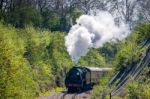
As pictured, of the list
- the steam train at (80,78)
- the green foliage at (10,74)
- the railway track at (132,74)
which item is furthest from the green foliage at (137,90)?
the steam train at (80,78)

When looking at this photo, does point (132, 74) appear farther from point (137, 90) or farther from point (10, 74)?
point (10, 74)

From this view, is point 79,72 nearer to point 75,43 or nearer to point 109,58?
point 75,43

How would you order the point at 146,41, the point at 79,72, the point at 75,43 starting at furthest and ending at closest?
the point at 75,43 < the point at 79,72 < the point at 146,41

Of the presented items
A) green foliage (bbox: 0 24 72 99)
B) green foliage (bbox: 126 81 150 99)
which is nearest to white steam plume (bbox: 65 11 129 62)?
green foliage (bbox: 0 24 72 99)

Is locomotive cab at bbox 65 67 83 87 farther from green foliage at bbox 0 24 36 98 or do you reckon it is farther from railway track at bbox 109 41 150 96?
green foliage at bbox 0 24 36 98

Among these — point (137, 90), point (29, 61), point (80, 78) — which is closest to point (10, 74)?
point (137, 90)

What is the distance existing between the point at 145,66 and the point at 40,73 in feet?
66.5

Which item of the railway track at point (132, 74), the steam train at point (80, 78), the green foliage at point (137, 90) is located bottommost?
the steam train at point (80, 78)

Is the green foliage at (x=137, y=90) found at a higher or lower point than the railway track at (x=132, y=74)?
higher

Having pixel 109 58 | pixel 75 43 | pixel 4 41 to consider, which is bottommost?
pixel 109 58

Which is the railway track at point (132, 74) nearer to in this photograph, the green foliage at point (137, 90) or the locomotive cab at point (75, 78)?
the green foliage at point (137, 90)

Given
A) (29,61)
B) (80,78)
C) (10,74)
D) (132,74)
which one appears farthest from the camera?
(29,61)

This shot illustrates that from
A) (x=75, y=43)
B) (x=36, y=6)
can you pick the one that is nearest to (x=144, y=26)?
(x=75, y=43)

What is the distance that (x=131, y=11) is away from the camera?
74188mm
